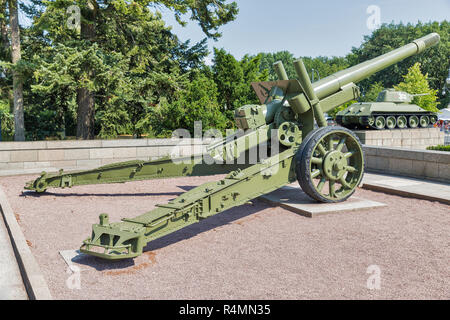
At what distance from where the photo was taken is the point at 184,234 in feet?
17.7

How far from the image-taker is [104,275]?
13.1 ft

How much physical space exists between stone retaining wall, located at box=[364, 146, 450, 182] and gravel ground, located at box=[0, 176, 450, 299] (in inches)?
79.6

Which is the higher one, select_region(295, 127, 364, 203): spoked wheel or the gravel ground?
select_region(295, 127, 364, 203): spoked wheel

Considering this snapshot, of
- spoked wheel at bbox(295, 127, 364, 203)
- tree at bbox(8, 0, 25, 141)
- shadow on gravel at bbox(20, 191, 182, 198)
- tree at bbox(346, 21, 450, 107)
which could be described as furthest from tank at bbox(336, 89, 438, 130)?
tree at bbox(346, 21, 450, 107)

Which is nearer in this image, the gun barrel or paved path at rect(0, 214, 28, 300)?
paved path at rect(0, 214, 28, 300)

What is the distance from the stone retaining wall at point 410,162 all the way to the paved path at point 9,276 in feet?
25.2

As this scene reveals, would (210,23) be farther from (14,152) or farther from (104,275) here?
(104,275)

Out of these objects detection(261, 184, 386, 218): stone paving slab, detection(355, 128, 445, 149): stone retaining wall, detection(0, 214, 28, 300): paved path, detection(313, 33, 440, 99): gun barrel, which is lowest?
detection(0, 214, 28, 300): paved path

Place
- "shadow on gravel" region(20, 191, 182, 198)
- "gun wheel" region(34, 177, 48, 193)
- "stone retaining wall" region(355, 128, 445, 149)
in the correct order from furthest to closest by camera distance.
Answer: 1. "stone retaining wall" region(355, 128, 445, 149)
2. "shadow on gravel" region(20, 191, 182, 198)
3. "gun wheel" region(34, 177, 48, 193)

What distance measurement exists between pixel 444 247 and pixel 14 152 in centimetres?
927

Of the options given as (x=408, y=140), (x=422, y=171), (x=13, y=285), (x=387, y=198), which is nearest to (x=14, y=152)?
(x=13, y=285)

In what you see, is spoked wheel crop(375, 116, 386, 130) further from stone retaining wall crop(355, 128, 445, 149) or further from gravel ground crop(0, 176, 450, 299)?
gravel ground crop(0, 176, 450, 299)

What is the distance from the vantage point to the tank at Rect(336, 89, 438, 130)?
16688mm
